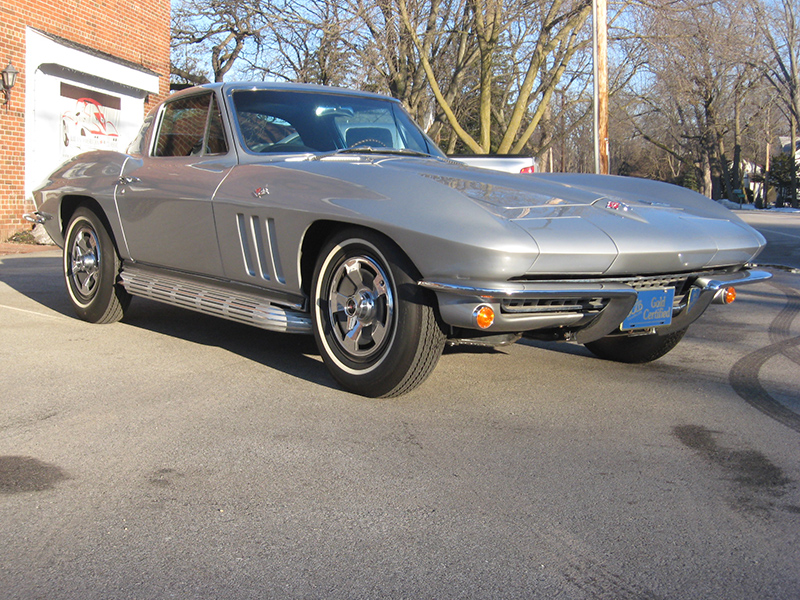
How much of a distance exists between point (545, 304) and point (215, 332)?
286 centimetres

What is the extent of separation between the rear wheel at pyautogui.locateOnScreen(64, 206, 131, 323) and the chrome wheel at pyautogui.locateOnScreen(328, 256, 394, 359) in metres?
2.28

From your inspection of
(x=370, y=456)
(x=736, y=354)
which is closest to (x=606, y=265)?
(x=370, y=456)

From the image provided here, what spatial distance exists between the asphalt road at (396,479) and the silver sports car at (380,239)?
0.36 metres

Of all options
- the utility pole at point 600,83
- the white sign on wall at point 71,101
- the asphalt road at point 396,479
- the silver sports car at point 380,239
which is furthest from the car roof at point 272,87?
the utility pole at point 600,83

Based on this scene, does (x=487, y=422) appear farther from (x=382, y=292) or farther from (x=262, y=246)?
(x=262, y=246)

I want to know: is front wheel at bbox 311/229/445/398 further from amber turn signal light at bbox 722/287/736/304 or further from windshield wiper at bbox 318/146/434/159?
amber turn signal light at bbox 722/287/736/304

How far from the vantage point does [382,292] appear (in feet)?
12.3

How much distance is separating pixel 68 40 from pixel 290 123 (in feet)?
38.1

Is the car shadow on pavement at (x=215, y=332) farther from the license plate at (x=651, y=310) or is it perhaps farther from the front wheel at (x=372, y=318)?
the license plate at (x=651, y=310)

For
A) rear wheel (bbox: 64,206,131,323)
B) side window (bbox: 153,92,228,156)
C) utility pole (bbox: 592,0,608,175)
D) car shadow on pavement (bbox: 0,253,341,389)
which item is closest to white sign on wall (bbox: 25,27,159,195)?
car shadow on pavement (bbox: 0,253,341,389)

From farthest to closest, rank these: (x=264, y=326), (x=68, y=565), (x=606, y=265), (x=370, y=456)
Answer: (x=264, y=326) < (x=606, y=265) < (x=370, y=456) < (x=68, y=565)

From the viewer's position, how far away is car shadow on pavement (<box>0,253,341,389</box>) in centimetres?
456

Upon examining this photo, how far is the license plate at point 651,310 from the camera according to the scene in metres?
3.62

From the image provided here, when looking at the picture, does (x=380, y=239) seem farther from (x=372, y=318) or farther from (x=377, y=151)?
(x=377, y=151)
